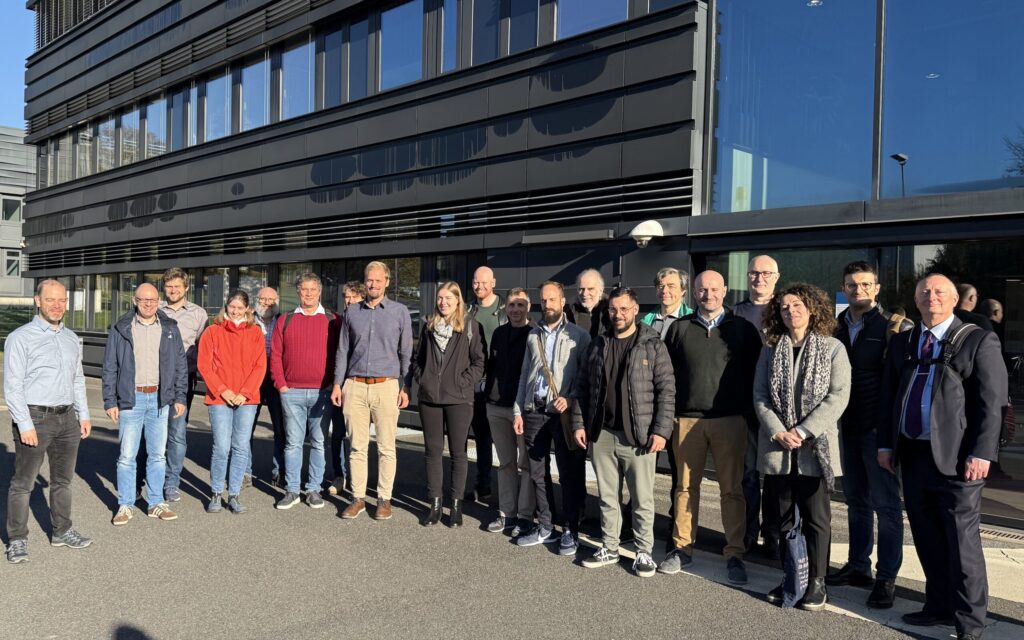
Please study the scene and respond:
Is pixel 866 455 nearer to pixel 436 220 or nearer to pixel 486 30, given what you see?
pixel 436 220

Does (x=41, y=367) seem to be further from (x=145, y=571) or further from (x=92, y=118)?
(x=92, y=118)

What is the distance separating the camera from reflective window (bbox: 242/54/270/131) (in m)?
16.4

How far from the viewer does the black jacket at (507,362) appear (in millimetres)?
6477

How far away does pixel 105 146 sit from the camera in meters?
22.1

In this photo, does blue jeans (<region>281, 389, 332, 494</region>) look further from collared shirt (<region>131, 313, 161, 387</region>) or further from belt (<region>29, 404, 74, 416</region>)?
belt (<region>29, 404, 74, 416</region>)

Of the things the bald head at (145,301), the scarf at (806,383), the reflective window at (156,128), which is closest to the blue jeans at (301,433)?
the bald head at (145,301)

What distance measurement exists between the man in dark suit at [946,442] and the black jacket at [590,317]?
238cm

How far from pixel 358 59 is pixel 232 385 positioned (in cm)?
885

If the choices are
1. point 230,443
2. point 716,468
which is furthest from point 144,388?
point 716,468

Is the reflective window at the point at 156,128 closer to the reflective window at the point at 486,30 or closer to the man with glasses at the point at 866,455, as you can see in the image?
the reflective window at the point at 486,30

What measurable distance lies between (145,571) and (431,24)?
9939 millimetres

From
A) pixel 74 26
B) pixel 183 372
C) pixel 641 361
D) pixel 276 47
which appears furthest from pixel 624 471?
pixel 74 26

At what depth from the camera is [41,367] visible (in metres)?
5.71

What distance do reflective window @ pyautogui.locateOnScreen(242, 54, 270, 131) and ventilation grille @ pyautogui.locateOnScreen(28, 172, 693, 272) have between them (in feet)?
6.08
